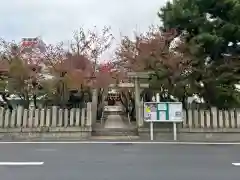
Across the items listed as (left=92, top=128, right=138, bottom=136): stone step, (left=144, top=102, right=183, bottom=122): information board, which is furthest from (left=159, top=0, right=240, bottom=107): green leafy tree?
(left=92, top=128, right=138, bottom=136): stone step

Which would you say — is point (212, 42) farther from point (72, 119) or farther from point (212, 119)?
point (72, 119)

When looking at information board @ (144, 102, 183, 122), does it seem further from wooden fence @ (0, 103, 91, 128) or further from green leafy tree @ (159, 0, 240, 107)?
wooden fence @ (0, 103, 91, 128)

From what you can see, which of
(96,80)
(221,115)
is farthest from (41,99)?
(221,115)

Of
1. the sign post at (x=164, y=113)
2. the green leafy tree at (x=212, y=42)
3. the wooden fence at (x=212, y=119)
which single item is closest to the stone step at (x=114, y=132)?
the sign post at (x=164, y=113)

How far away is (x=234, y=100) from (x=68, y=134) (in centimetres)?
753

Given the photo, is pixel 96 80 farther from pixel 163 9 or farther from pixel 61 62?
pixel 163 9

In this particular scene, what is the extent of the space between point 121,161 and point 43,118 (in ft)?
21.2

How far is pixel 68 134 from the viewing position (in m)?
14.4

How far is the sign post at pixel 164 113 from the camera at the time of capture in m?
14.0

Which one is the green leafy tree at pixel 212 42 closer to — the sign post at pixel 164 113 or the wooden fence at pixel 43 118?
the sign post at pixel 164 113

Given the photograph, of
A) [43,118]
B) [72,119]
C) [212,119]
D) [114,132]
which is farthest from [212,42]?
[43,118]

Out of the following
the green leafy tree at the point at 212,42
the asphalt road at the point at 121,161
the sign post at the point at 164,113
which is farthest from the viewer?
the green leafy tree at the point at 212,42

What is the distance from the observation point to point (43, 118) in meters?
14.5

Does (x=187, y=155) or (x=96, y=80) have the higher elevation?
(x=96, y=80)
